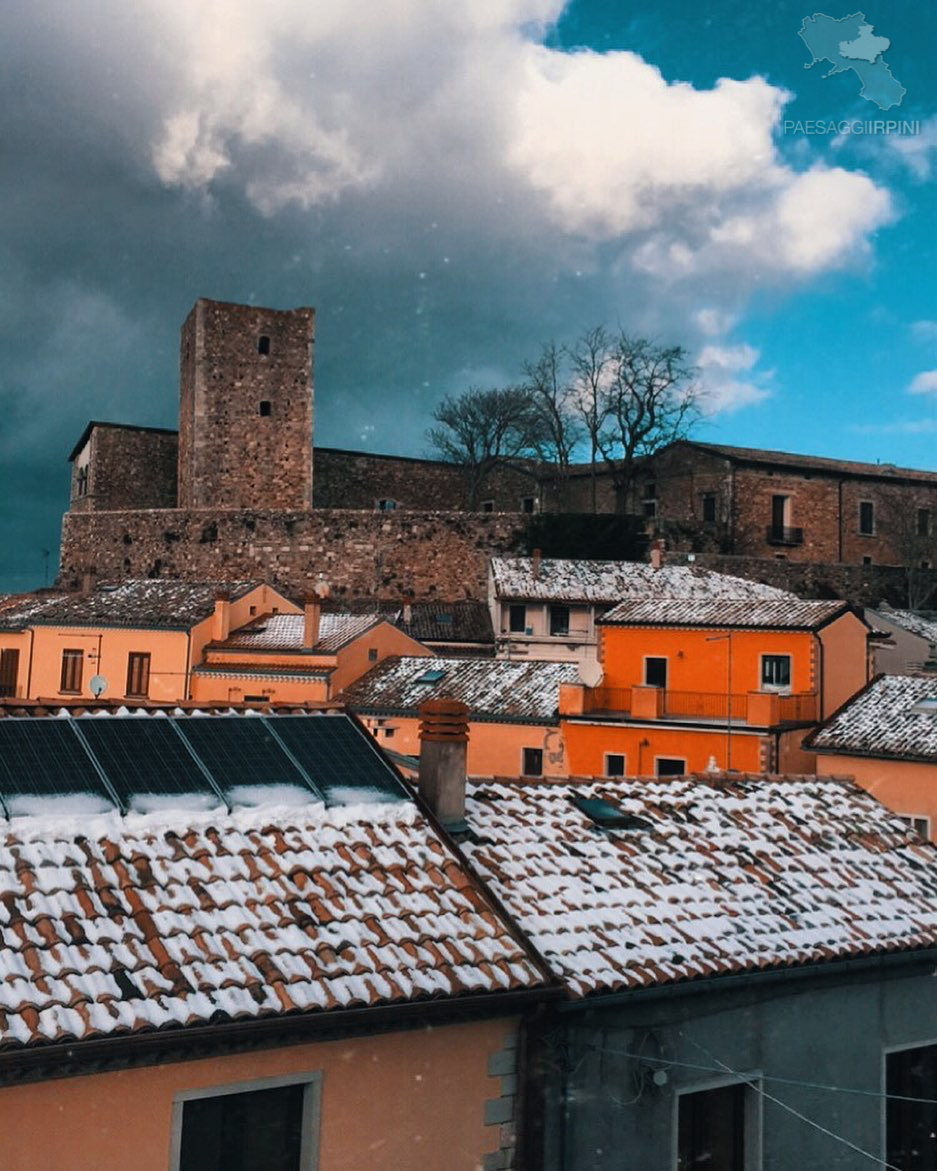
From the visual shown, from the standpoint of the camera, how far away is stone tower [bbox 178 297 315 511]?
153 feet

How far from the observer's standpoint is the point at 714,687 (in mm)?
24047

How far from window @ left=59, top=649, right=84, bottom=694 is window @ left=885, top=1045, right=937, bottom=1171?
95.6ft

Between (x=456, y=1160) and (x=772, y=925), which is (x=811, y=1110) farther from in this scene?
(x=456, y=1160)

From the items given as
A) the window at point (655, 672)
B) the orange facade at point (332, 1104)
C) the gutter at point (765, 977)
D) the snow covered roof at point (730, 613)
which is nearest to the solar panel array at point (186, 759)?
the orange facade at point (332, 1104)

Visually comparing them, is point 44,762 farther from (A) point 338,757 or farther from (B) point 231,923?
(A) point 338,757

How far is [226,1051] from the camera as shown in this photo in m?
5.82

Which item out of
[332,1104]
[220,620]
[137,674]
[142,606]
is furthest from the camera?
[142,606]

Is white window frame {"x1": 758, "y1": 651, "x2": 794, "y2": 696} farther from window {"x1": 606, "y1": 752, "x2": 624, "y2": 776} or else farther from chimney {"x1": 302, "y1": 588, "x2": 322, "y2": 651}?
chimney {"x1": 302, "y1": 588, "x2": 322, "y2": 651}

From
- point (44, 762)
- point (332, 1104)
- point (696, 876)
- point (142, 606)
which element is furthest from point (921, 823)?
point (142, 606)

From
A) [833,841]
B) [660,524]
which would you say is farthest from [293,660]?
[833,841]

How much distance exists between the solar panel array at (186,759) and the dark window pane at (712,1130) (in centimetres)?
263

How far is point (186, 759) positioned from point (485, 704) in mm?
19377

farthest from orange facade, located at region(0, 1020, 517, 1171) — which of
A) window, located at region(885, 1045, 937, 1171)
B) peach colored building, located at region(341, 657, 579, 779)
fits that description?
peach colored building, located at region(341, 657, 579, 779)

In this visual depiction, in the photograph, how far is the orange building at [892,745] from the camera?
19203 millimetres
